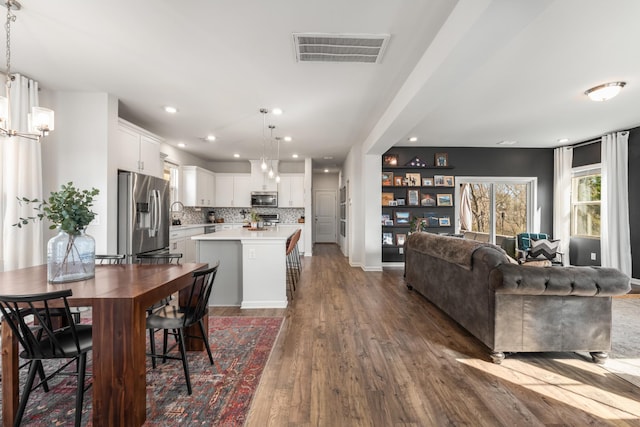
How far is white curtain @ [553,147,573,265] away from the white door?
258 inches

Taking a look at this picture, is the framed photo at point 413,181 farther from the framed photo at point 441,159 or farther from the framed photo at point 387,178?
the framed photo at point 441,159

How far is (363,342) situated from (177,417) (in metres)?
1.57

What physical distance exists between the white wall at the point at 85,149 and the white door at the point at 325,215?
7.69 meters

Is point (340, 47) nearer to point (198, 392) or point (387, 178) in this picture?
point (198, 392)

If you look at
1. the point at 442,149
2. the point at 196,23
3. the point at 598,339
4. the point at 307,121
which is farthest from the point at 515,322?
the point at 442,149

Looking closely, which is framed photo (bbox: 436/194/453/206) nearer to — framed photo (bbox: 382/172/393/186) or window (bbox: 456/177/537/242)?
window (bbox: 456/177/537/242)

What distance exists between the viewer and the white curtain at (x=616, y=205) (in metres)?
5.09

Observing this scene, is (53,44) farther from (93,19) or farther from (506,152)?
(506,152)

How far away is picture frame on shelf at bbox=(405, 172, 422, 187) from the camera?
6.48 meters

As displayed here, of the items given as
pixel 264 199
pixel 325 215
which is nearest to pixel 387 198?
pixel 264 199

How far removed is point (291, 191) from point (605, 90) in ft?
20.4

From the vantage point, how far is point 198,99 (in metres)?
3.84

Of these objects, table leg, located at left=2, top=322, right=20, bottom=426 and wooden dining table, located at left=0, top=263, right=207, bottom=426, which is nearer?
wooden dining table, located at left=0, top=263, right=207, bottom=426

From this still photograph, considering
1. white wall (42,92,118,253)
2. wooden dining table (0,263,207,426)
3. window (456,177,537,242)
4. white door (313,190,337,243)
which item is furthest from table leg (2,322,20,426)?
white door (313,190,337,243)
